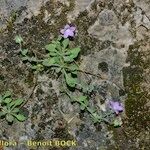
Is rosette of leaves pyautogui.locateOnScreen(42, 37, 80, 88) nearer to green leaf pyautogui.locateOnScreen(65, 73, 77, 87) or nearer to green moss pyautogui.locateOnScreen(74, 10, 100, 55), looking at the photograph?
green leaf pyautogui.locateOnScreen(65, 73, 77, 87)

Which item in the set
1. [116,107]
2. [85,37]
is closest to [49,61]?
[85,37]

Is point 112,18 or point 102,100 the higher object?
point 112,18

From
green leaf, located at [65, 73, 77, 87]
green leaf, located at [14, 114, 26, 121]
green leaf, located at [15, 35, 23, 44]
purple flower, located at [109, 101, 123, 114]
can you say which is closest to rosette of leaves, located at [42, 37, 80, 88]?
green leaf, located at [65, 73, 77, 87]

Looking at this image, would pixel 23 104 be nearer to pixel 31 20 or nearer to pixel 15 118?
pixel 15 118

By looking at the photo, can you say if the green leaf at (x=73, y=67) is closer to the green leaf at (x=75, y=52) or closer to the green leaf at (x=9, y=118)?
the green leaf at (x=75, y=52)

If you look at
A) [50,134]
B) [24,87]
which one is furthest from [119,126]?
[24,87]

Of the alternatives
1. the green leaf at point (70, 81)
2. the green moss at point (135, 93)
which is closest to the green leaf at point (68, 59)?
the green leaf at point (70, 81)

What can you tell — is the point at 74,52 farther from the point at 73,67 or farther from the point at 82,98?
the point at 82,98
